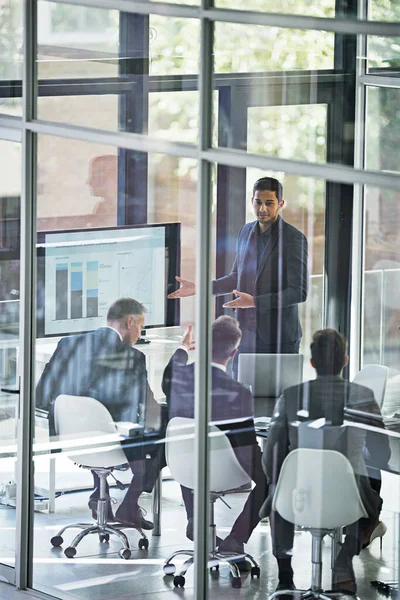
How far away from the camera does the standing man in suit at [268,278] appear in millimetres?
4633

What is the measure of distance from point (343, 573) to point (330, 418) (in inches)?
24.2

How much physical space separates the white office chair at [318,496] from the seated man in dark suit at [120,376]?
768 mm

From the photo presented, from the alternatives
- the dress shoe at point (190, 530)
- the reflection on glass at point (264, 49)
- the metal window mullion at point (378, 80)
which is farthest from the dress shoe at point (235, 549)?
the metal window mullion at point (378, 80)

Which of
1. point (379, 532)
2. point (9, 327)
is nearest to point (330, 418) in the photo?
point (379, 532)

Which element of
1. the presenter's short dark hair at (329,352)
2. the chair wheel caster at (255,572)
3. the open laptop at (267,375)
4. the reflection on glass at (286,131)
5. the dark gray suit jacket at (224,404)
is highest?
the reflection on glass at (286,131)

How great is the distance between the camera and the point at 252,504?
4.70 metres

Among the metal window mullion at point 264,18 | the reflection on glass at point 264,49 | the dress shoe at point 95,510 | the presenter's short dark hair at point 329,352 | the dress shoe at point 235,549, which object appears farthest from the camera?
the dress shoe at point 95,510

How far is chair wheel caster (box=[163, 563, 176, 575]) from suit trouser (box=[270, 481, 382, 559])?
0.56 m

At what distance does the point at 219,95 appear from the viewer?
4.73 m

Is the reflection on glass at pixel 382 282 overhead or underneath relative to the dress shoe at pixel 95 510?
overhead

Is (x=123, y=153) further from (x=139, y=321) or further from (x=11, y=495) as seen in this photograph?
(x=11, y=495)

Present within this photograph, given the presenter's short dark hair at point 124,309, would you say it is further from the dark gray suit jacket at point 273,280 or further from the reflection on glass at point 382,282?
the reflection on glass at point 382,282

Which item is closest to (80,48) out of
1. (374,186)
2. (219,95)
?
(219,95)

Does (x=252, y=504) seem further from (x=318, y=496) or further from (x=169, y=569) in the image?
(x=169, y=569)
